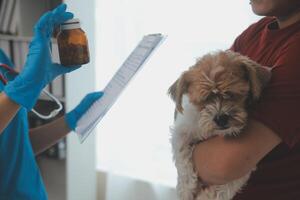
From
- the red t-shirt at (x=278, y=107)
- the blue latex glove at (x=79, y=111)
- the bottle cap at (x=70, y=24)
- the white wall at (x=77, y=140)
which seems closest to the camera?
the red t-shirt at (x=278, y=107)

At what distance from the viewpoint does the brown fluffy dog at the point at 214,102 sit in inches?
38.4

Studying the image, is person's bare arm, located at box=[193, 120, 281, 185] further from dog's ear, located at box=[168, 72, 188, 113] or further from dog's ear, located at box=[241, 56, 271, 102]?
dog's ear, located at box=[168, 72, 188, 113]

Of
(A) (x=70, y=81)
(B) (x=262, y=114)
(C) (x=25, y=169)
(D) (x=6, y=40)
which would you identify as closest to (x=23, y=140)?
(C) (x=25, y=169)

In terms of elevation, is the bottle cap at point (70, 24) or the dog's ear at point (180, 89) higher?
the bottle cap at point (70, 24)

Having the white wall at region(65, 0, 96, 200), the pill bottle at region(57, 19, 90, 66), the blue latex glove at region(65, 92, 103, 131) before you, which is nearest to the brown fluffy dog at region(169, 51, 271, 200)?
the pill bottle at region(57, 19, 90, 66)

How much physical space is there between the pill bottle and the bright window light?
0.77 m

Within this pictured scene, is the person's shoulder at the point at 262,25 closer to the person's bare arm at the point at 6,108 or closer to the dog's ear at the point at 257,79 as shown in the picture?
the dog's ear at the point at 257,79

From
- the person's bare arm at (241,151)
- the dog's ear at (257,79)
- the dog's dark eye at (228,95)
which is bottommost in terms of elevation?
the person's bare arm at (241,151)

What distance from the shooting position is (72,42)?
1215 mm

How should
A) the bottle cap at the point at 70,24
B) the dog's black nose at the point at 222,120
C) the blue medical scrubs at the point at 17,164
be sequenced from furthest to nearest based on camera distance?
the blue medical scrubs at the point at 17,164 → the bottle cap at the point at 70,24 → the dog's black nose at the point at 222,120

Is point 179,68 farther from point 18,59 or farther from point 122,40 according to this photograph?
point 18,59

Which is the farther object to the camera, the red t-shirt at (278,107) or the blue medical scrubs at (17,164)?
the blue medical scrubs at (17,164)

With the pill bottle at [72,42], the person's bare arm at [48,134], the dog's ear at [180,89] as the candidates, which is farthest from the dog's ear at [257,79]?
the person's bare arm at [48,134]

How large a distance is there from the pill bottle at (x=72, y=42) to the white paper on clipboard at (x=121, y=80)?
151mm
